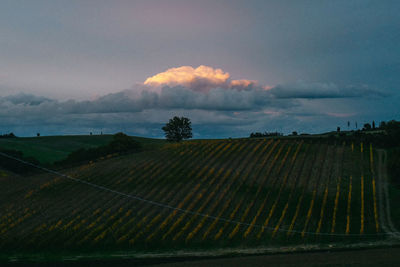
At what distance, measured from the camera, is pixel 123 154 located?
108938 millimetres

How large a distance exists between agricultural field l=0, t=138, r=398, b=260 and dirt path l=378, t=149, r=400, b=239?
0.16m

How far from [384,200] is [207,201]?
28.4m

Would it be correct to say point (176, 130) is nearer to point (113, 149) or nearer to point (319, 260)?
point (113, 149)

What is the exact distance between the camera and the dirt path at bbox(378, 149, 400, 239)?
4534 centimetres

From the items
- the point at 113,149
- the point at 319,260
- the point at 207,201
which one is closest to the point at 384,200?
the point at 319,260

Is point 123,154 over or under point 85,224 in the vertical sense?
over

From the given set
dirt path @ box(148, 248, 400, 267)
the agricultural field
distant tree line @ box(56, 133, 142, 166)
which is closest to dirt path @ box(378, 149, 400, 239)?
the agricultural field

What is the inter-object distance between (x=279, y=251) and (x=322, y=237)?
7.04m

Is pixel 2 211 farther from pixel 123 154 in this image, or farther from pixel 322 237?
pixel 322 237

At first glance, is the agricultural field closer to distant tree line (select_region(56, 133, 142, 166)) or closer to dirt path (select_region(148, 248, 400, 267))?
dirt path (select_region(148, 248, 400, 267))

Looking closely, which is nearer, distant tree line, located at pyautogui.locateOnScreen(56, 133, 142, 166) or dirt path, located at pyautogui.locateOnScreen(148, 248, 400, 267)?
dirt path, located at pyautogui.locateOnScreen(148, 248, 400, 267)

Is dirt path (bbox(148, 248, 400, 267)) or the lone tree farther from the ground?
the lone tree

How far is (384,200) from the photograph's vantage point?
184 ft

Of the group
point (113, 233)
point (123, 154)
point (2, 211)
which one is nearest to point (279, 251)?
point (113, 233)
